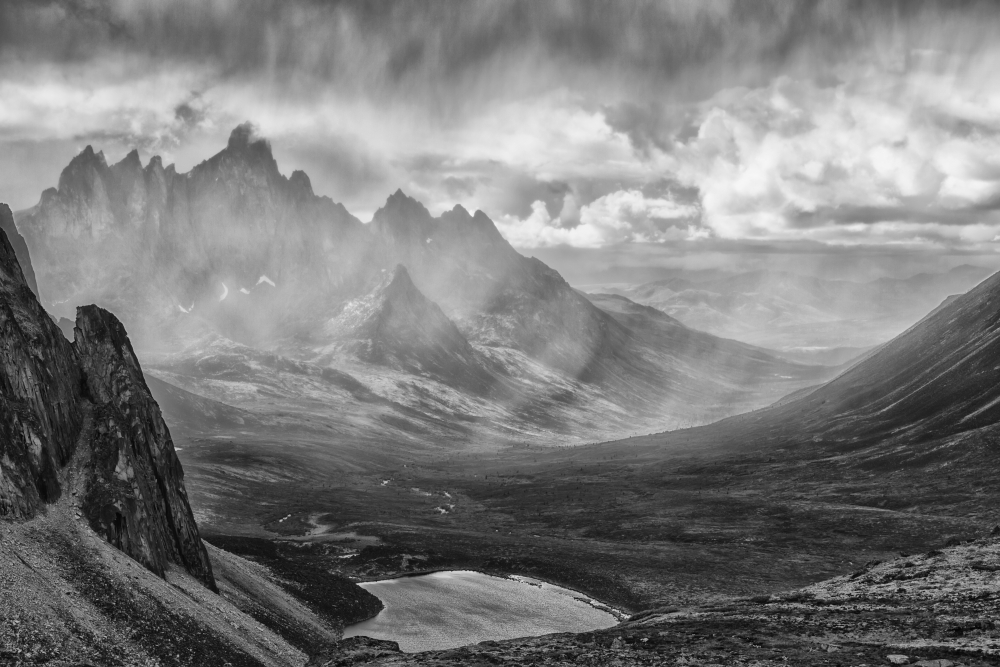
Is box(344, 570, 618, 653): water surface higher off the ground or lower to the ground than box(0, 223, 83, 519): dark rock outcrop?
lower

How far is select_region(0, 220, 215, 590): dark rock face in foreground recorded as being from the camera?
59938 millimetres

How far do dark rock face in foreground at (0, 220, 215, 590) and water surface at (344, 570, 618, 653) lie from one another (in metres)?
22.4

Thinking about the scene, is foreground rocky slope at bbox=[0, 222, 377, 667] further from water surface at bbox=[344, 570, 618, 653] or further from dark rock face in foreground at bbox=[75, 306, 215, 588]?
water surface at bbox=[344, 570, 618, 653]

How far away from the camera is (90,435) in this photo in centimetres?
6806

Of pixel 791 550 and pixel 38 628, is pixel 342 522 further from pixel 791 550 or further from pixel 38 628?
pixel 38 628

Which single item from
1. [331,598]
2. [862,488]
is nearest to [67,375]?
[331,598]

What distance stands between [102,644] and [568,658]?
92.0 ft

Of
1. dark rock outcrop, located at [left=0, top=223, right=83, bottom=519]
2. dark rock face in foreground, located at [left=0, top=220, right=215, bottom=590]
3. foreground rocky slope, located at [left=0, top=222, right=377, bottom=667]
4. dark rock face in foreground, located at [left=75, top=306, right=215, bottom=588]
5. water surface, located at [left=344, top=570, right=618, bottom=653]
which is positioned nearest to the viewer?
foreground rocky slope, located at [left=0, top=222, right=377, bottom=667]

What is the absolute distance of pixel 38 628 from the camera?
153 feet

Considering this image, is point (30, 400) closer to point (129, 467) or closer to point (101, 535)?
point (129, 467)

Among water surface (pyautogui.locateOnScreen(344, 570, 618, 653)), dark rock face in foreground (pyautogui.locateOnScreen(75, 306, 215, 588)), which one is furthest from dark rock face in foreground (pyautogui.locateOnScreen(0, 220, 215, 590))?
water surface (pyautogui.locateOnScreen(344, 570, 618, 653))

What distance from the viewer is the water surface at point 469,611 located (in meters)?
81.8

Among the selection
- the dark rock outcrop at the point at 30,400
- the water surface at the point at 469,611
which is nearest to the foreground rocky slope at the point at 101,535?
the dark rock outcrop at the point at 30,400

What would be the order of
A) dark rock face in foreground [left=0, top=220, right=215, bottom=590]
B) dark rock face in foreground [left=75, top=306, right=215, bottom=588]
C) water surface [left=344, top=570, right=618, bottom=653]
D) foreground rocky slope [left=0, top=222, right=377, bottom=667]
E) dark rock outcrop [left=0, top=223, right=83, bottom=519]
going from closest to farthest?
foreground rocky slope [left=0, top=222, right=377, bottom=667] < dark rock outcrop [left=0, top=223, right=83, bottom=519] < dark rock face in foreground [left=0, top=220, right=215, bottom=590] < dark rock face in foreground [left=75, top=306, right=215, bottom=588] < water surface [left=344, top=570, right=618, bottom=653]
